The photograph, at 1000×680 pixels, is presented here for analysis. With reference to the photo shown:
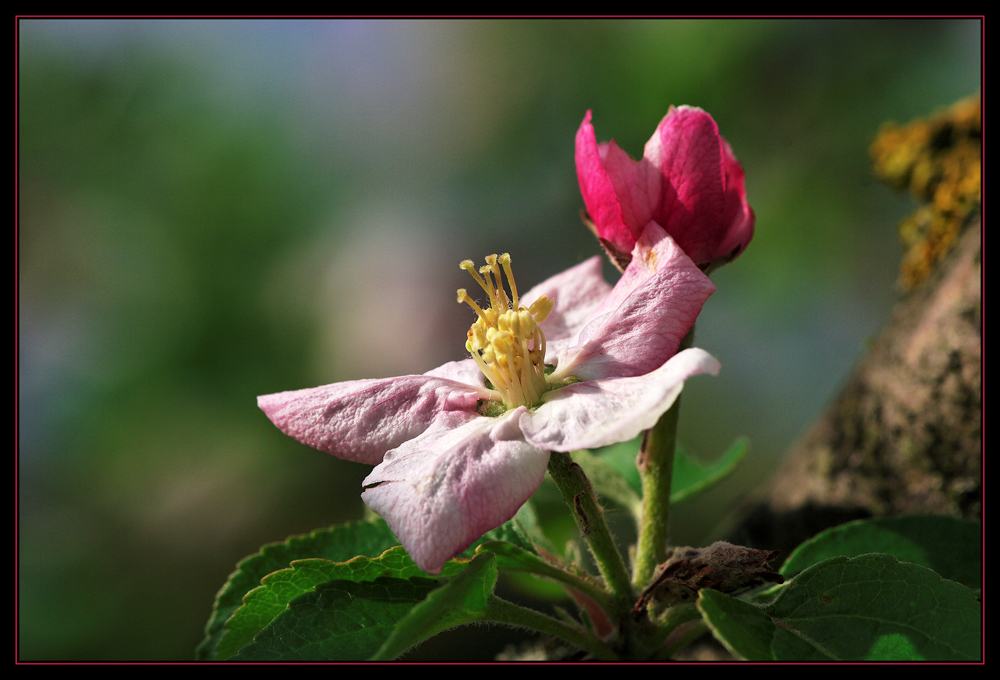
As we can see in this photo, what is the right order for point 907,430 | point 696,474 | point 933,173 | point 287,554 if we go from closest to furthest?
1. point 287,554
2. point 907,430
3. point 696,474
4. point 933,173

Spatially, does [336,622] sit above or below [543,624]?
above

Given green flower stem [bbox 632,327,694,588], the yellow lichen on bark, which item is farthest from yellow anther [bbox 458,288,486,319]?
the yellow lichen on bark

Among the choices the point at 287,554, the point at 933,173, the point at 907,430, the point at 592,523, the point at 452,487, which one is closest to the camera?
the point at 452,487

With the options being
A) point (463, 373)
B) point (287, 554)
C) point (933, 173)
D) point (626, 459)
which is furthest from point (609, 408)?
point (933, 173)

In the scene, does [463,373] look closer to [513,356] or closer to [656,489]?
[513,356]

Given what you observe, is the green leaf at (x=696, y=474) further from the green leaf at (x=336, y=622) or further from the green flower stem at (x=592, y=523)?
the green leaf at (x=336, y=622)

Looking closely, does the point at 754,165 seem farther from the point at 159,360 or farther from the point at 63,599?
the point at 63,599
